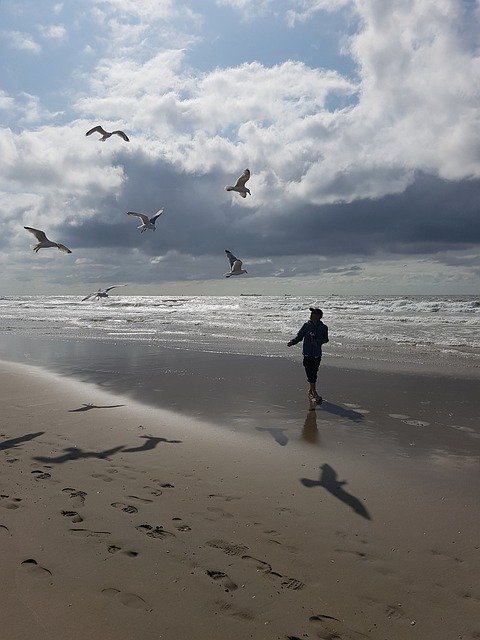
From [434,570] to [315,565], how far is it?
97 centimetres

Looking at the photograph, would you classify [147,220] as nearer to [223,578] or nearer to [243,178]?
[243,178]

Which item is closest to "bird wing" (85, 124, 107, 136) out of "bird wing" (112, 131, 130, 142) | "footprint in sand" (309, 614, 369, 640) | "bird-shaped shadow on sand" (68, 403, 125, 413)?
"bird wing" (112, 131, 130, 142)

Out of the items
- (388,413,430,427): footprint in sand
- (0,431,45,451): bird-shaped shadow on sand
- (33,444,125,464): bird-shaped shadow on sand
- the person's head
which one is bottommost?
(33,444,125,464): bird-shaped shadow on sand

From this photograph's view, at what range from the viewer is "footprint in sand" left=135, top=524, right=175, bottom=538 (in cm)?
433

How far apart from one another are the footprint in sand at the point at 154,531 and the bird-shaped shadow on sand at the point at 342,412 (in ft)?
16.5

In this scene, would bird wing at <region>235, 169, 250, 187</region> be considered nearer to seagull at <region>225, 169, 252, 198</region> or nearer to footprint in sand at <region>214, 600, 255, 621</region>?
seagull at <region>225, 169, 252, 198</region>

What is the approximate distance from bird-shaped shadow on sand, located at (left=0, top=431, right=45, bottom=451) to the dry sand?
0.18 ft

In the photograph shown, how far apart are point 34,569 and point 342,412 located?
21.5 ft

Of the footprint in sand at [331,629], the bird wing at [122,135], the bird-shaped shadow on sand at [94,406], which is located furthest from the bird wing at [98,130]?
the footprint in sand at [331,629]

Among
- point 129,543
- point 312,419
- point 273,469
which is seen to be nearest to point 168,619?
point 129,543

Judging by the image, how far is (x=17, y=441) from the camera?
705 cm

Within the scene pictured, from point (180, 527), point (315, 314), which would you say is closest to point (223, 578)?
point (180, 527)

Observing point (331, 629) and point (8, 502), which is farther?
point (8, 502)

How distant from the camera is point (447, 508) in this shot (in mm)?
5066
